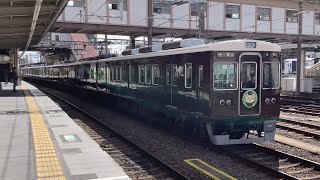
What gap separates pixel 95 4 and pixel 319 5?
2056 centimetres

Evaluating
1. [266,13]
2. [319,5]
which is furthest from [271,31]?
[319,5]

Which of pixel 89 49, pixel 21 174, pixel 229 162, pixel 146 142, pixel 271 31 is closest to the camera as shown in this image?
pixel 21 174

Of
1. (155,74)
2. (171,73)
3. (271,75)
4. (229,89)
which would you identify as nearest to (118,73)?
(155,74)

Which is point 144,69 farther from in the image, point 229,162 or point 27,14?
point 229,162

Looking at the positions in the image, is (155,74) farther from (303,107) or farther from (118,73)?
(303,107)

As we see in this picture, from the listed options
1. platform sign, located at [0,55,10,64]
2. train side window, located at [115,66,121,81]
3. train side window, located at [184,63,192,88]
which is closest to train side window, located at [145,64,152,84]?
train side window, located at [184,63,192,88]

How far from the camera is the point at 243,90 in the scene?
10289mm

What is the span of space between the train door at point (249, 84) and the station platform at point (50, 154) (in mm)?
3829

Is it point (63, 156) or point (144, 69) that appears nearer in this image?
point (63, 156)

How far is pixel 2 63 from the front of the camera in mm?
36406

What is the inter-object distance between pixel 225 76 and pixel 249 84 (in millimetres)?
706

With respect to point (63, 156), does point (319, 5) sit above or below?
above

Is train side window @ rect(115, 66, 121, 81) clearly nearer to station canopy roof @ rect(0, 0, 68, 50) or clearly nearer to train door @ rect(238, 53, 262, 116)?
station canopy roof @ rect(0, 0, 68, 50)

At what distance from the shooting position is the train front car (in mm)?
10055
